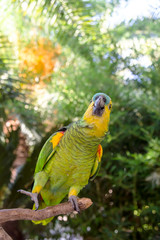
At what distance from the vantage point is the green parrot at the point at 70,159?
0.49 m

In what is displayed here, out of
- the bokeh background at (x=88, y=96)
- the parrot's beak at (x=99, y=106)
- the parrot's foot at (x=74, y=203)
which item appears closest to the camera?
the parrot's beak at (x=99, y=106)

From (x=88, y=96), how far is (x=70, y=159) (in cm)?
18

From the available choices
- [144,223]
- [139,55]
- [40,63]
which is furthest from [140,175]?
[40,63]

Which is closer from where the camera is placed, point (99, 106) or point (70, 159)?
point (99, 106)

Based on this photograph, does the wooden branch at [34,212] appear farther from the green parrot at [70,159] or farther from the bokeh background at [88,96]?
the bokeh background at [88,96]

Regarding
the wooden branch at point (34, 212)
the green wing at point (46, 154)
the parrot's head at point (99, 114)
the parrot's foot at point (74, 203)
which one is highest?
the parrot's head at point (99, 114)

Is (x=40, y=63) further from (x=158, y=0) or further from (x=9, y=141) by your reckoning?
(x=158, y=0)

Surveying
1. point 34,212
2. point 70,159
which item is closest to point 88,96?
point 70,159

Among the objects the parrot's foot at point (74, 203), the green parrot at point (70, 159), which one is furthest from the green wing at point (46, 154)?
the parrot's foot at point (74, 203)

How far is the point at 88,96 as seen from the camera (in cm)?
64

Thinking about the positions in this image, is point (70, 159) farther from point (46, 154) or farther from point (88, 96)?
point (88, 96)

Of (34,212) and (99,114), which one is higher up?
(99,114)

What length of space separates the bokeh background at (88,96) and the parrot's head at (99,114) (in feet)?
0.57

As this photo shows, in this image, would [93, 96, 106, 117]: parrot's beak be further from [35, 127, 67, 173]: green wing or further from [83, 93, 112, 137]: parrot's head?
[35, 127, 67, 173]: green wing
